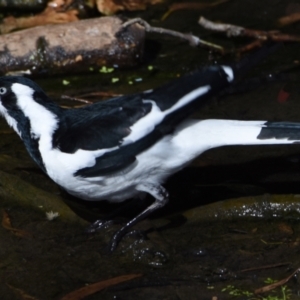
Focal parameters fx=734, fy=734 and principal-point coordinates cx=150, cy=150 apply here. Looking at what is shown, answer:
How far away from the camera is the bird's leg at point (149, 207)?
163 inches

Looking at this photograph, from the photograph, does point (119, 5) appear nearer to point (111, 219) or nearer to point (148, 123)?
point (111, 219)

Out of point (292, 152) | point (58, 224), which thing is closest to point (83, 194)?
point (58, 224)

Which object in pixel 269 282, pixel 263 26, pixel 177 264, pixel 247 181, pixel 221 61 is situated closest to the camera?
pixel 269 282

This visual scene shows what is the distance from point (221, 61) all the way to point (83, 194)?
7.87 feet

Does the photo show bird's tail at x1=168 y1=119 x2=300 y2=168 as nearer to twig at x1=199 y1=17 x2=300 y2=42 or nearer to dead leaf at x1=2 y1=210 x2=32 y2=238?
dead leaf at x1=2 y1=210 x2=32 y2=238

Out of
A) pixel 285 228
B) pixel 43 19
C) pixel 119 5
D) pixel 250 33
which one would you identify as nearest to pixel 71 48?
pixel 43 19

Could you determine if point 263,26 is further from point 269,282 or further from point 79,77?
point 269,282

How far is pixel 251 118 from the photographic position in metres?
5.26

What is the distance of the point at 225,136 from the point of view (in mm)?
4133

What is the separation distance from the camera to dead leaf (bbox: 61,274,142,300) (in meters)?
3.64

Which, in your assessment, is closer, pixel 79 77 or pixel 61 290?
pixel 61 290

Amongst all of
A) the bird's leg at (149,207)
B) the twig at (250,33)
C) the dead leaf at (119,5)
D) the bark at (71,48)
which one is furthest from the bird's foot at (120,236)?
the dead leaf at (119,5)

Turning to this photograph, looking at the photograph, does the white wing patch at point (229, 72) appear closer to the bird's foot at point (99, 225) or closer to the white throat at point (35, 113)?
the white throat at point (35, 113)

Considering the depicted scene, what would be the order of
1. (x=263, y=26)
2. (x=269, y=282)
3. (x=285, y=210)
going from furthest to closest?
(x=263, y=26) → (x=285, y=210) → (x=269, y=282)
